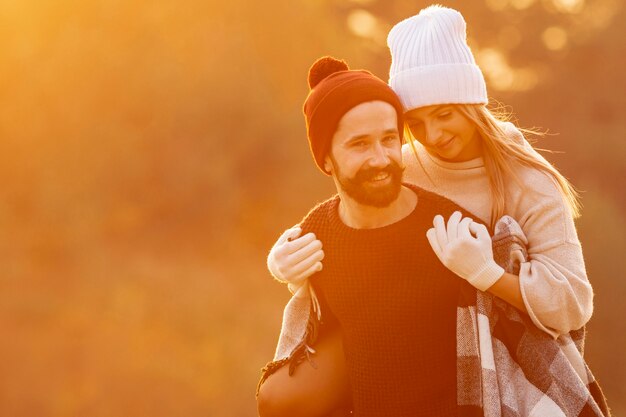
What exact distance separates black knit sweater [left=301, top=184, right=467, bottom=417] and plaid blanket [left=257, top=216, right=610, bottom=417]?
5 centimetres

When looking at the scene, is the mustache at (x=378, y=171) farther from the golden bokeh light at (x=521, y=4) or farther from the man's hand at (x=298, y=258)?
the golden bokeh light at (x=521, y=4)

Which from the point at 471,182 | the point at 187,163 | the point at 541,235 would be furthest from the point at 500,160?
the point at 187,163

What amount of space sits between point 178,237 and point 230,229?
0.48 meters

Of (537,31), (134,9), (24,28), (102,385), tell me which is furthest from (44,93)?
(537,31)

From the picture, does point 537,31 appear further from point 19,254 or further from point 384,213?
point 384,213

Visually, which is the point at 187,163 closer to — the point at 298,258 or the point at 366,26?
the point at 366,26

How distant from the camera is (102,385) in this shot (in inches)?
305

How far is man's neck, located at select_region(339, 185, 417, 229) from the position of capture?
2332 mm

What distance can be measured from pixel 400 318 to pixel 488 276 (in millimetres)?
236

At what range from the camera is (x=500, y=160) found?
2.41 meters

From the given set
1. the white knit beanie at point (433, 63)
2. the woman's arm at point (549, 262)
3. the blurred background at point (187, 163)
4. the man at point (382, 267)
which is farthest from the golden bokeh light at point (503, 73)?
the man at point (382, 267)

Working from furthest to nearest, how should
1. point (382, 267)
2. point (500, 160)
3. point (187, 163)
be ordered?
point (187, 163) → point (500, 160) → point (382, 267)

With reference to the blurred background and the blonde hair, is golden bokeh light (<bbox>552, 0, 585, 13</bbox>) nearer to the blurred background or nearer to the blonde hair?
the blurred background

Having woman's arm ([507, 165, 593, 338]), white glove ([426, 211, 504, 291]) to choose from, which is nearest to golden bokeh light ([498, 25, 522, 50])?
woman's arm ([507, 165, 593, 338])
